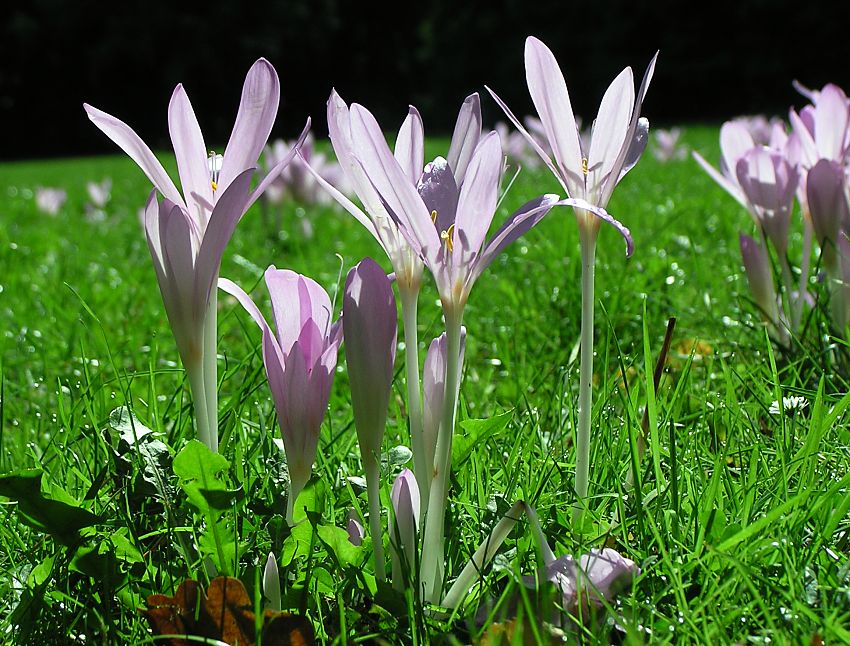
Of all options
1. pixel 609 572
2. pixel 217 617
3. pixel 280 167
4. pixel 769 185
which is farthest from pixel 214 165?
pixel 769 185

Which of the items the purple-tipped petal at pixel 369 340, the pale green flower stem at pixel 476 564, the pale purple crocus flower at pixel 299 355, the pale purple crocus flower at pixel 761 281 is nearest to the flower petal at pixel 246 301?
the pale purple crocus flower at pixel 299 355

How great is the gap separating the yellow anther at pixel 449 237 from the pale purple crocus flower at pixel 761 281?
0.93 metres

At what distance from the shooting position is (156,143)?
26.1 m

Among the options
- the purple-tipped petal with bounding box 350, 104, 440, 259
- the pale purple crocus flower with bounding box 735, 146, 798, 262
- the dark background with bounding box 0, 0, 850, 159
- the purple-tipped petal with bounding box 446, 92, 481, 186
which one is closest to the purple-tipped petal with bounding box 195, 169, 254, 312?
the purple-tipped petal with bounding box 350, 104, 440, 259

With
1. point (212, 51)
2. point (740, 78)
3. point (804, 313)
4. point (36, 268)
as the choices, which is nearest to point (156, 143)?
point (212, 51)

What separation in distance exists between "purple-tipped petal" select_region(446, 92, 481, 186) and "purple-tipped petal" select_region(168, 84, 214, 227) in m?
0.27

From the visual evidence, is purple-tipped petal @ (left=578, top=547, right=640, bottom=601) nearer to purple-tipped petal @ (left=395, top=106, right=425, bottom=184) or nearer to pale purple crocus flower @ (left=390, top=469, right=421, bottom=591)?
pale purple crocus flower @ (left=390, top=469, right=421, bottom=591)

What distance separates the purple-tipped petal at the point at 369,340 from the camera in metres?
0.81

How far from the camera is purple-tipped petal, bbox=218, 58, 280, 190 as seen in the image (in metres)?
0.87

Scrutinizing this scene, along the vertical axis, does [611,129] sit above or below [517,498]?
above

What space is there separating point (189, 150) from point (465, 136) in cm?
29

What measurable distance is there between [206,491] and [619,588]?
43 centimetres

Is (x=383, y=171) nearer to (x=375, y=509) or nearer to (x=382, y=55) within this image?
(x=375, y=509)

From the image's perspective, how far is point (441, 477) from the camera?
0.86m
